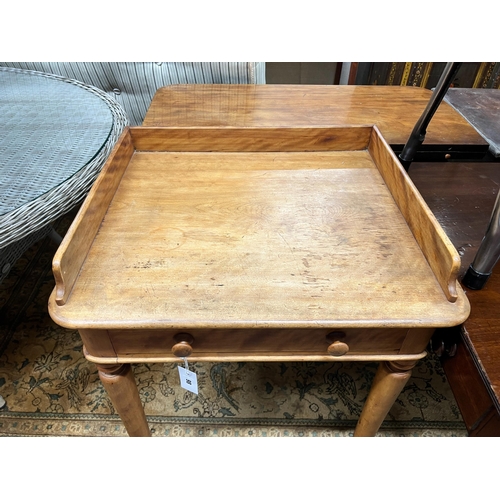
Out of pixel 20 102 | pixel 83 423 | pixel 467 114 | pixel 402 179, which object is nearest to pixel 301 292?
pixel 402 179

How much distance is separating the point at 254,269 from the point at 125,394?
338 millimetres

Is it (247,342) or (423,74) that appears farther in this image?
(423,74)

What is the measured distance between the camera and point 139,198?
0.71 m

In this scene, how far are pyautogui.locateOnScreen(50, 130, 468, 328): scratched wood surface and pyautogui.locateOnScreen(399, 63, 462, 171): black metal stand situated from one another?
15cm

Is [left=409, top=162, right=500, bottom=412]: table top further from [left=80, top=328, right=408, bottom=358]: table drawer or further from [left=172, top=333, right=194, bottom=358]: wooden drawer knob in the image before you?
[left=172, top=333, right=194, bottom=358]: wooden drawer knob

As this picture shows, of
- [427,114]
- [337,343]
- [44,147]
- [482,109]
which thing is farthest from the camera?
[482,109]

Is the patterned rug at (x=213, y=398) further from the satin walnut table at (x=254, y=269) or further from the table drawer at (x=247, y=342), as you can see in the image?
the table drawer at (x=247, y=342)

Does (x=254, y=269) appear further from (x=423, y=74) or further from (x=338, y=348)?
(x=423, y=74)

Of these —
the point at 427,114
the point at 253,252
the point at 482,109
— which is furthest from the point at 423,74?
the point at 253,252

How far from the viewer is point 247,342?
569mm

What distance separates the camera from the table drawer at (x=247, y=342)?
553 millimetres

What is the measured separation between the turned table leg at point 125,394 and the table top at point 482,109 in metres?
1.02

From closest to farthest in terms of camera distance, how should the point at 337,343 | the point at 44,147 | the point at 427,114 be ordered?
the point at 337,343
the point at 427,114
the point at 44,147

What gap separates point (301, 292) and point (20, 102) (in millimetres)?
1099
